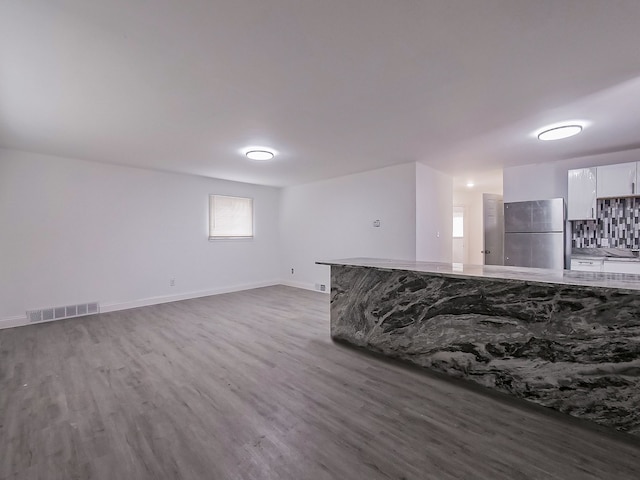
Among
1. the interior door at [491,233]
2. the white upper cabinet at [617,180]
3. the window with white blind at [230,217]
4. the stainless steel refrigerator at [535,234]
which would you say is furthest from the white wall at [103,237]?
the white upper cabinet at [617,180]

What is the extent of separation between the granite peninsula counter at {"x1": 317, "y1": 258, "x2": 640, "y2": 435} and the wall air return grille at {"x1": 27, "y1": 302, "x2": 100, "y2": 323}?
454cm

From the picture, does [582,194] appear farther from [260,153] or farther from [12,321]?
[12,321]

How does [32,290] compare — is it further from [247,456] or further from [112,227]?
[247,456]

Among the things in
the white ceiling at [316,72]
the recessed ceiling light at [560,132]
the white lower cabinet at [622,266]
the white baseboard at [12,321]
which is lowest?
the white baseboard at [12,321]

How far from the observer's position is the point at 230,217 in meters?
6.51

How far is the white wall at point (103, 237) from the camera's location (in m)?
4.14

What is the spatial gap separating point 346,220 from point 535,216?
323 cm

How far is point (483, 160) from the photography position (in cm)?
464

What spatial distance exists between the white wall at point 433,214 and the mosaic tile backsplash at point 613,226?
198 centimetres

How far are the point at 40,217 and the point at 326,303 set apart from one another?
4.67 metres

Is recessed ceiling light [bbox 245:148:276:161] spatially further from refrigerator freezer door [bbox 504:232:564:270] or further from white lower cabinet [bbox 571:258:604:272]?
white lower cabinet [bbox 571:258:604:272]

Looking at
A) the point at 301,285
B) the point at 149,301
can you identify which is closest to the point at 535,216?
the point at 301,285

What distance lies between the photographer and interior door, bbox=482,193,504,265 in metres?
5.90

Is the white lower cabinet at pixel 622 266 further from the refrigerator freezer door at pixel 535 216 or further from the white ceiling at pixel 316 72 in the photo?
the white ceiling at pixel 316 72
